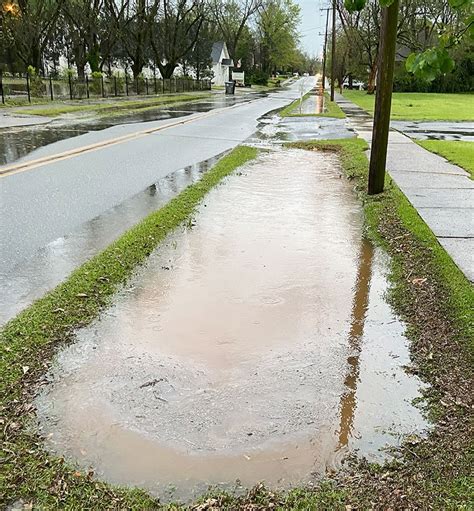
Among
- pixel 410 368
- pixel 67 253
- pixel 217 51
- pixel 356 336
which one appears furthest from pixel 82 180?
pixel 217 51

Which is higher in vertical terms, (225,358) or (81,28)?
(81,28)

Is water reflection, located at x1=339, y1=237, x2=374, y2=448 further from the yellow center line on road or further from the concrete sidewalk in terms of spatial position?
the yellow center line on road

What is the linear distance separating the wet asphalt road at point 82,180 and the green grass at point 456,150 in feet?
17.2

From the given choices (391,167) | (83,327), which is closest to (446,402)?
(83,327)

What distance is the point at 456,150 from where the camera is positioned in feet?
44.3

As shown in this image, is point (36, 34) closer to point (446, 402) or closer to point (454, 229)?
point (454, 229)

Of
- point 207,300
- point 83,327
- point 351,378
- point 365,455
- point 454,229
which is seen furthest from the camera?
point 454,229

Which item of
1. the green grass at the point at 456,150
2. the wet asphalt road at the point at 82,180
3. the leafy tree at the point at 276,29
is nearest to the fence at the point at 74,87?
the wet asphalt road at the point at 82,180

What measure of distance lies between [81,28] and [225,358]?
45719 mm

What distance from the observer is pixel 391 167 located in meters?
11.1

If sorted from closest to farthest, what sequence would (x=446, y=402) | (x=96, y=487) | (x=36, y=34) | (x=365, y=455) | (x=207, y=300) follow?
1. (x=96, y=487)
2. (x=365, y=455)
3. (x=446, y=402)
4. (x=207, y=300)
5. (x=36, y=34)

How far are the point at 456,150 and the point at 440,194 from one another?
558cm

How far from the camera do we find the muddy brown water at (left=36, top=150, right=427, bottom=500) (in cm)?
294

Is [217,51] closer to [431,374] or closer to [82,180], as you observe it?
[82,180]
